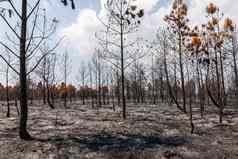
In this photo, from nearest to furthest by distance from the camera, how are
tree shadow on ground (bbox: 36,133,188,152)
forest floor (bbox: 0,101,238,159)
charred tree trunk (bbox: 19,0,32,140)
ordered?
1. forest floor (bbox: 0,101,238,159)
2. tree shadow on ground (bbox: 36,133,188,152)
3. charred tree trunk (bbox: 19,0,32,140)

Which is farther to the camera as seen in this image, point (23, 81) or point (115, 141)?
point (115, 141)

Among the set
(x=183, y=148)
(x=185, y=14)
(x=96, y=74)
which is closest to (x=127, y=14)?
(x=185, y=14)

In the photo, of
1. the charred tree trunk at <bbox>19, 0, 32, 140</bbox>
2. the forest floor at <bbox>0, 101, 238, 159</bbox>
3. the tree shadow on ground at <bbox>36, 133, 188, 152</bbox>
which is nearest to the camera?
the forest floor at <bbox>0, 101, 238, 159</bbox>

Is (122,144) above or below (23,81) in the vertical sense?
below

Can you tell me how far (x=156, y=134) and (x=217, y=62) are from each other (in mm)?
13216

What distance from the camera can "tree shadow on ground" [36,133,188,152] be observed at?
969 centimetres

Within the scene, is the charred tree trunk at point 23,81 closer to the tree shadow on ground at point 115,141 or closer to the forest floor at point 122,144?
the forest floor at point 122,144

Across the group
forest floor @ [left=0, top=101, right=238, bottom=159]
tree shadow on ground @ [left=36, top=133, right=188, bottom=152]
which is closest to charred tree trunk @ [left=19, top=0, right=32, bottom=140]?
forest floor @ [left=0, top=101, right=238, bottom=159]

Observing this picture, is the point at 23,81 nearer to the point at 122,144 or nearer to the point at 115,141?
the point at 115,141

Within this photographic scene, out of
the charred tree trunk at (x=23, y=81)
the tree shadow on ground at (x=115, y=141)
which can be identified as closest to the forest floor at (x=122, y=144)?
the tree shadow on ground at (x=115, y=141)

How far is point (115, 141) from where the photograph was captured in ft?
35.0

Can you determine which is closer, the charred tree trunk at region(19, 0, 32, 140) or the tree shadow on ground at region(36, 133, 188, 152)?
the tree shadow on ground at region(36, 133, 188, 152)

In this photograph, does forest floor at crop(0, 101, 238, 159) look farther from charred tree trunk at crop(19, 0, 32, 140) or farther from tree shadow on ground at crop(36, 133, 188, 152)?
charred tree trunk at crop(19, 0, 32, 140)

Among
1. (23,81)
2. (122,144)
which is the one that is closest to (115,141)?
(122,144)
